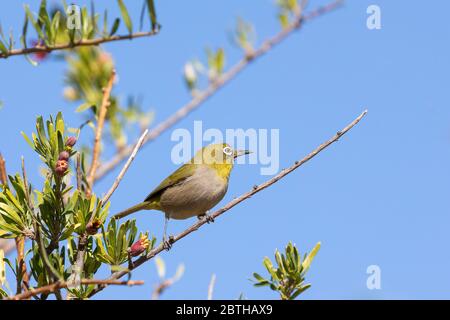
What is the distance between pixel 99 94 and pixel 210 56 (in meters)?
0.92

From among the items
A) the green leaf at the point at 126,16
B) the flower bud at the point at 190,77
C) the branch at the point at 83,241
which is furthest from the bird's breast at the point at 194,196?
the green leaf at the point at 126,16

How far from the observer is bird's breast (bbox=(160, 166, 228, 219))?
6.63 metres

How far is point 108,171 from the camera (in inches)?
137

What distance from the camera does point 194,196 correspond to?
6.67 metres

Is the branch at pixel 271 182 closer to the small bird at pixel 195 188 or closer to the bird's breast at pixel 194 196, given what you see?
the small bird at pixel 195 188

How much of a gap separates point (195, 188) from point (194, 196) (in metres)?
0.17

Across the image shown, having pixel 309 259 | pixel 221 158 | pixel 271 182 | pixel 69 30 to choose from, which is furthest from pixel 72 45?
pixel 221 158

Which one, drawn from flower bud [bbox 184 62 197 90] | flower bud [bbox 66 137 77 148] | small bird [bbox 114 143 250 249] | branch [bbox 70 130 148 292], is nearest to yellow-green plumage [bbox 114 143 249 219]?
small bird [bbox 114 143 250 249]

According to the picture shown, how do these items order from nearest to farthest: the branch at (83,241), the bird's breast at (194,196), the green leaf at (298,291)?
the branch at (83,241), the green leaf at (298,291), the bird's breast at (194,196)

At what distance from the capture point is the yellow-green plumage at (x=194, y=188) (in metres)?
6.66

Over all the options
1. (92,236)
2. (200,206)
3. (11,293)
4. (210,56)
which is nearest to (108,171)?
(92,236)

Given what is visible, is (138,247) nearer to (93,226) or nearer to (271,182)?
(93,226)

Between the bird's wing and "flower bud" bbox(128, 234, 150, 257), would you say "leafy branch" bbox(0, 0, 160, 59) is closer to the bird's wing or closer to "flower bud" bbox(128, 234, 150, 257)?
"flower bud" bbox(128, 234, 150, 257)
